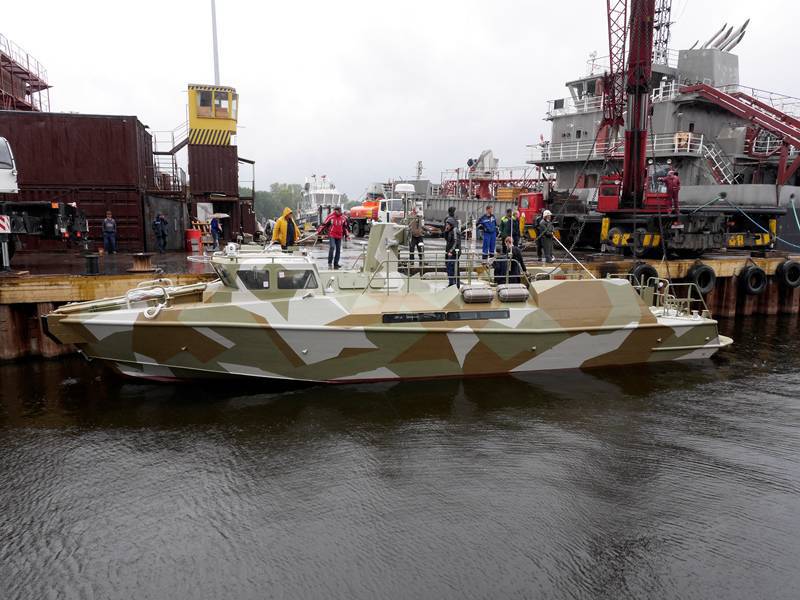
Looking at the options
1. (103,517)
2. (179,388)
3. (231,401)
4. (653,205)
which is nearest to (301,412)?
(231,401)

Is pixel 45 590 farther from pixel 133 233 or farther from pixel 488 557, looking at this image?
pixel 133 233

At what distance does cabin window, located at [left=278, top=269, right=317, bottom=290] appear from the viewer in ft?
27.3

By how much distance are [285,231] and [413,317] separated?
369 cm

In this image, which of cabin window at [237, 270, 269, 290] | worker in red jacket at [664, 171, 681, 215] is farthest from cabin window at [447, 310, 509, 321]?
worker in red jacket at [664, 171, 681, 215]

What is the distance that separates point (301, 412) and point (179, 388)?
212cm

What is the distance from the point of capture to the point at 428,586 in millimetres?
4500

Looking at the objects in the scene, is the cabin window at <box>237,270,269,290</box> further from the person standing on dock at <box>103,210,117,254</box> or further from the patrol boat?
the person standing on dock at <box>103,210,117,254</box>

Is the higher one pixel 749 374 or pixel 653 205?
pixel 653 205

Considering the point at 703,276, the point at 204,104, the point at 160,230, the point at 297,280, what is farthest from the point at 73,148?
the point at 703,276

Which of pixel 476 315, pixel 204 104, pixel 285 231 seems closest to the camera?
pixel 476 315

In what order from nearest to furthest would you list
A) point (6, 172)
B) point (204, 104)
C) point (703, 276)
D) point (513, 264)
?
point (513, 264) → point (6, 172) → point (703, 276) → point (204, 104)

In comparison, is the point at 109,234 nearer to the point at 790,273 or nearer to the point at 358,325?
Answer: the point at 358,325

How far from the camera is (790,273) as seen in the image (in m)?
14.8

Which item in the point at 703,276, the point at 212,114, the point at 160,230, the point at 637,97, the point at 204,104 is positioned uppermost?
the point at 204,104
